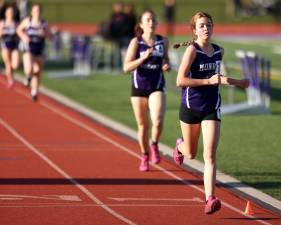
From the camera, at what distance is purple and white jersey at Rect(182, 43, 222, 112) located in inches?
469

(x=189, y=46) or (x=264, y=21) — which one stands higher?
(x=189, y=46)

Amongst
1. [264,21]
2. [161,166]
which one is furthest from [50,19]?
[161,166]

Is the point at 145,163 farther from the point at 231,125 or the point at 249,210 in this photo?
the point at 231,125

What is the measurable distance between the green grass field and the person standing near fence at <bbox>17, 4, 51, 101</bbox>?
4.33 feet

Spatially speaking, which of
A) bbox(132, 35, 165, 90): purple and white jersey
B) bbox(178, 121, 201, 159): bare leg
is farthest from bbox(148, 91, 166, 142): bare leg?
bbox(178, 121, 201, 159): bare leg

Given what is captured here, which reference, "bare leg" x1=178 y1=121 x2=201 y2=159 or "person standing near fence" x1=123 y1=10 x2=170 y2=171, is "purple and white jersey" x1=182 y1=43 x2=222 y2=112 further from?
"person standing near fence" x1=123 y1=10 x2=170 y2=171

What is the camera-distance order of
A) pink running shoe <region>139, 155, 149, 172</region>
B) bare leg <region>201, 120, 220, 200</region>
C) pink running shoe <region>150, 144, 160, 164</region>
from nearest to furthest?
bare leg <region>201, 120, 220, 200</region> < pink running shoe <region>139, 155, 149, 172</region> < pink running shoe <region>150, 144, 160, 164</region>

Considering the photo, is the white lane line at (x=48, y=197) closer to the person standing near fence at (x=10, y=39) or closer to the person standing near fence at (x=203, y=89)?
the person standing near fence at (x=203, y=89)

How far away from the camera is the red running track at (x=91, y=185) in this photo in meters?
11.6

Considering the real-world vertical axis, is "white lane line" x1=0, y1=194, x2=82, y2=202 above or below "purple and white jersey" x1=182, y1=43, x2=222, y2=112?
below

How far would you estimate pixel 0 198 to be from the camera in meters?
12.6

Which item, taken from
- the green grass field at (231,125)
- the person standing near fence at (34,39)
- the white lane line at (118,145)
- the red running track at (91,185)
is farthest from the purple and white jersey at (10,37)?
the red running track at (91,185)

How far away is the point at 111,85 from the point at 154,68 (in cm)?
1666

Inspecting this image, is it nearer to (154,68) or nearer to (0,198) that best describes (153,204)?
(0,198)
